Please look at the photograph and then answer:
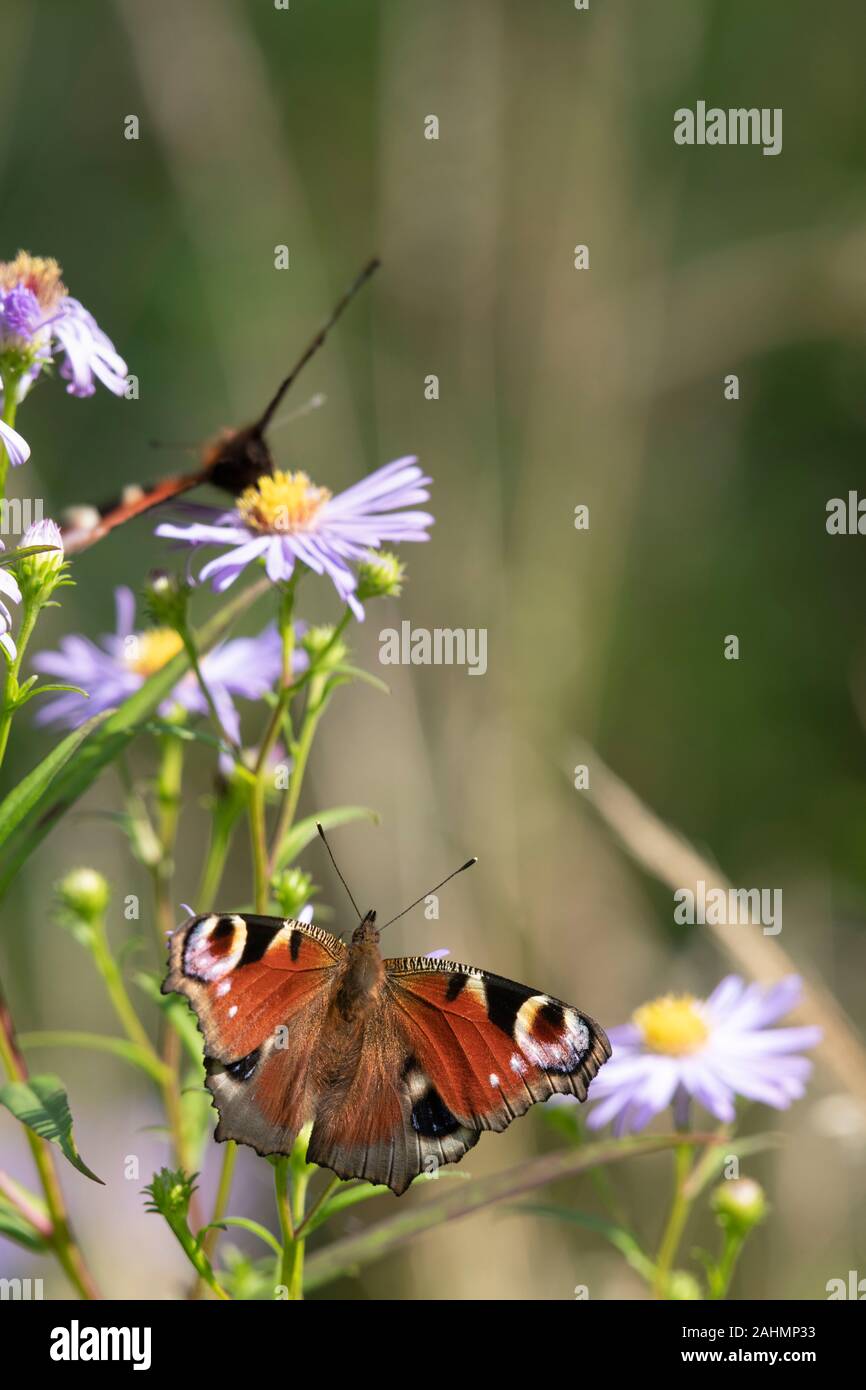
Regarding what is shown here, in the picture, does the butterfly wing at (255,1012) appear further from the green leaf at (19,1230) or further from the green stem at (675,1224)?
the green stem at (675,1224)

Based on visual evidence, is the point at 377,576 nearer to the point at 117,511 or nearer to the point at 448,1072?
the point at 117,511

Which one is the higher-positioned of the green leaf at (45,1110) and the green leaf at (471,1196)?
the green leaf at (45,1110)

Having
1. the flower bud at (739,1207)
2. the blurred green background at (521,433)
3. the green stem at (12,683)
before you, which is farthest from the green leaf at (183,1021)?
the blurred green background at (521,433)

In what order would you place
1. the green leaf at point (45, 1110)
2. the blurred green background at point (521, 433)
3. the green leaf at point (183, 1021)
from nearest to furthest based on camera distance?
the green leaf at point (45, 1110)
the green leaf at point (183, 1021)
the blurred green background at point (521, 433)

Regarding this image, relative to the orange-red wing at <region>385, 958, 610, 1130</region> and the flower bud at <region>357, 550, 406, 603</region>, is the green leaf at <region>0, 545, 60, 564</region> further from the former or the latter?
the orange-red wing at <region>385, 958, 610, 1130</region>

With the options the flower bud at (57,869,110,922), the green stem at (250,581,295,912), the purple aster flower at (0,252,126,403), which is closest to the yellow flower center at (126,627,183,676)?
the flower bud at (57,869,110,922)

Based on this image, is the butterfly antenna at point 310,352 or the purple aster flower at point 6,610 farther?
the butterfly antenna at point 310,352

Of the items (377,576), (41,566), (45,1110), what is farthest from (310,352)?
(45,1110)
